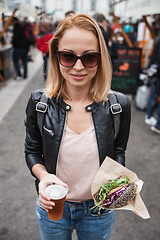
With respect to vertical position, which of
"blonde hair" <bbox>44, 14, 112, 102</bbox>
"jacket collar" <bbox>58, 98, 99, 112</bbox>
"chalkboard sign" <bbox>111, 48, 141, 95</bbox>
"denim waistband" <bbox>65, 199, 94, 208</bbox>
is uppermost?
"blonde hair" <bbox>44, 14, 112, 102</bbox>

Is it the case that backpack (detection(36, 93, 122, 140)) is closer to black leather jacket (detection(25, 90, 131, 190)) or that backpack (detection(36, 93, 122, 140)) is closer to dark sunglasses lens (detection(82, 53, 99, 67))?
black leather jacket (detection(25, 90, 131, 190))

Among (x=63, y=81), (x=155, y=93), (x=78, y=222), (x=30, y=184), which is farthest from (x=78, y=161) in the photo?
(x=155, y=93)

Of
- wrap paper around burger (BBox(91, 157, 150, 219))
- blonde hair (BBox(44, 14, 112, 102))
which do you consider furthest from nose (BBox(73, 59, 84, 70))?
wrap paper around burger (BBox(91, 157, 150, 219))

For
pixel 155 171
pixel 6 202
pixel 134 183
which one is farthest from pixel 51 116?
pixel 155 171

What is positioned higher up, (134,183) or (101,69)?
(101,69)

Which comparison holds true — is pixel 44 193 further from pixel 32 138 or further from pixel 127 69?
pixel 127 69

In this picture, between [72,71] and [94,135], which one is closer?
[72,71]

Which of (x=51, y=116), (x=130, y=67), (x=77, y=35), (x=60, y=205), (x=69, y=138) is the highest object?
(x=77, y=35)

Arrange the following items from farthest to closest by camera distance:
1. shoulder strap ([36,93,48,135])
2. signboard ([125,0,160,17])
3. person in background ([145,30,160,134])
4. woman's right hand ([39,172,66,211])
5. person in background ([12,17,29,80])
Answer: person in background ([12,17,29,80]) < person in background ([145,30,160,134]) < signboard ([125,0,160,17]) < shoulder strap ([36,93,48,135]) < woman's right hand ([39,172,66,211])

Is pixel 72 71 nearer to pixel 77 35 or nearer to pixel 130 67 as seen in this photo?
pixel 77 35

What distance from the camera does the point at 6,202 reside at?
2824 millimetres

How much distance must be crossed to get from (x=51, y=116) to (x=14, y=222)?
187 cm

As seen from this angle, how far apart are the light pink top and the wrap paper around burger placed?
14 centimetres

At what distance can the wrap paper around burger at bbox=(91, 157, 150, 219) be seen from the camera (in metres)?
1.07
